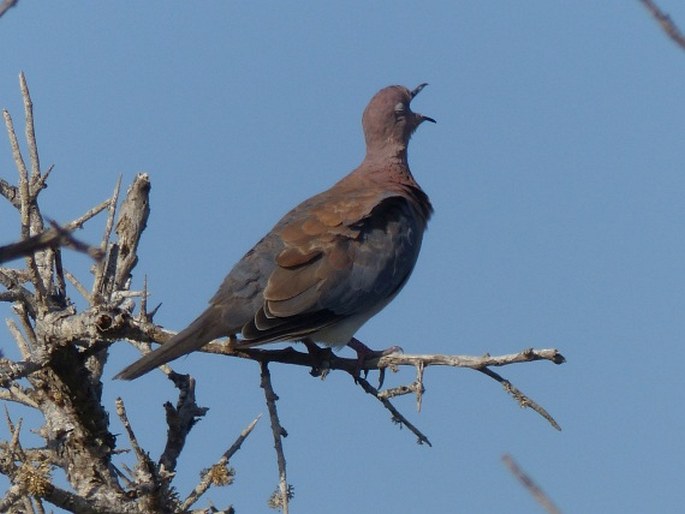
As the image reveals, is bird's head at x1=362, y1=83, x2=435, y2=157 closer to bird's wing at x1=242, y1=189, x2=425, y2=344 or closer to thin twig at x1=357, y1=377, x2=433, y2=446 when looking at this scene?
bird's wing at x1=242, y1=189, x2=425, y2=344

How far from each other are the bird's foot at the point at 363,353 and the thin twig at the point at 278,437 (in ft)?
1.70

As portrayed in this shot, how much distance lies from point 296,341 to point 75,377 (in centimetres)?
122

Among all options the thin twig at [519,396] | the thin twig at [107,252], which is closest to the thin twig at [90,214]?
the thin twig at [107,252]

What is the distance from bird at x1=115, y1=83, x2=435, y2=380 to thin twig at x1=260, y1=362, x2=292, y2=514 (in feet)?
1.36

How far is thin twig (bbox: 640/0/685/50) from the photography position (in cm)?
121

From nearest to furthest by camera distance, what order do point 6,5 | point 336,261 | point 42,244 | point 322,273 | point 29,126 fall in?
point 42,244, point 6,5, point 29,126, point 322,273, point 336,261

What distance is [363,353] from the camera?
4.66m

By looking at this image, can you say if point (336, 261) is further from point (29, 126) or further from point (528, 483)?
point (528, 483)

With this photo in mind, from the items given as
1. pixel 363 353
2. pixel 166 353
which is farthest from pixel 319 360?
pixel 166 353

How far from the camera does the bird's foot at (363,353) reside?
4391mm

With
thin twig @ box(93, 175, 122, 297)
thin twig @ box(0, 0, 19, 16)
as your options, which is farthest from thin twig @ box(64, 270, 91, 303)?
thin twig @ box(0, 0, 19, 16)

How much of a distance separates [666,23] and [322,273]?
367 centimetres

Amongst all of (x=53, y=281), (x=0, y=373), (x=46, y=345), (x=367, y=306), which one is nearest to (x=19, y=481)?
(x=0, y=373)

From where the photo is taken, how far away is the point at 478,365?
10.7 ft
